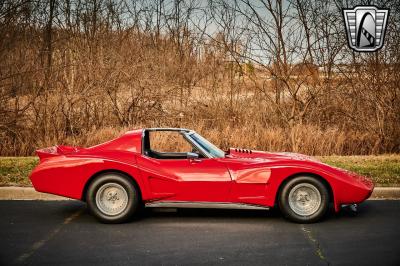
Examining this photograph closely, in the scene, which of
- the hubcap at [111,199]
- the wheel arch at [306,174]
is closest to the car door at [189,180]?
the hubcap at [111,199]

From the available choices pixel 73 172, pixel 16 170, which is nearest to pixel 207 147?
pixel 73 172

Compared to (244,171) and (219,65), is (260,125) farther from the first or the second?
(244,171)

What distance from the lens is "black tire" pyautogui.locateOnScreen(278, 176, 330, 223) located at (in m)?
6.23

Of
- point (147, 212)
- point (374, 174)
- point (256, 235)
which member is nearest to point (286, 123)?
point (374, 174)

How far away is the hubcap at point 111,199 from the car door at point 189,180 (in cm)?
37

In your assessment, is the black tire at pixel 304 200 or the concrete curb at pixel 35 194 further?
the concrete curb at pixel 35 194

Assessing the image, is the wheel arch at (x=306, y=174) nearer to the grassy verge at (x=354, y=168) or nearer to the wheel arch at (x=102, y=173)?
the wheel arch at (x=102, y=173)

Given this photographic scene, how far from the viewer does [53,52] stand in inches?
674

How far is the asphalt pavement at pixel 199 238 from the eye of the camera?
15.9 feet

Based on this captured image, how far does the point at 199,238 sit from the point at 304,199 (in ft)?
4.88

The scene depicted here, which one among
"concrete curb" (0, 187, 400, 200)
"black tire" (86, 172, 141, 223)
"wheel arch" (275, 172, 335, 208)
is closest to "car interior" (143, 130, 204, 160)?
"black tire" (86, 172, 141, 223)

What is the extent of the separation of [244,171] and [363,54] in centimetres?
910

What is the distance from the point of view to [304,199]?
630cm

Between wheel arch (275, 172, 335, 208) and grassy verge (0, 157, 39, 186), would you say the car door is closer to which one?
wheel arch (275, 172, 335, 208)
